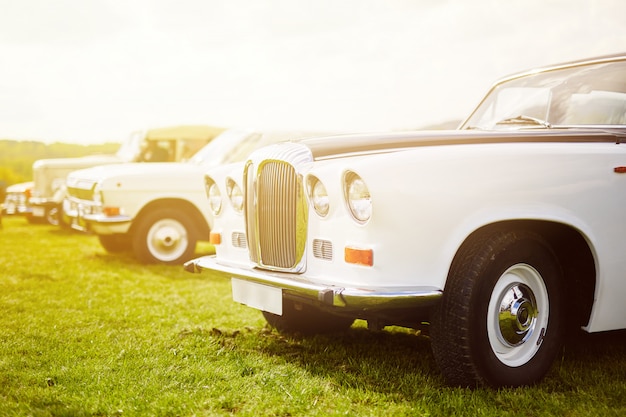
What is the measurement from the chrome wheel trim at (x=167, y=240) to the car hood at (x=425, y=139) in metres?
4.87

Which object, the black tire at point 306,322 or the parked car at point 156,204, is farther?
the parked car at point 156,204

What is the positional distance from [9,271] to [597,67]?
621 centimetres

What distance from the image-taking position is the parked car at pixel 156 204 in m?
8.27

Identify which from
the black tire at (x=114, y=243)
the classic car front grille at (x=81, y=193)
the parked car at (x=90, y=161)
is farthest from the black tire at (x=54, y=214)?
the black tire at (x=114, y=243)

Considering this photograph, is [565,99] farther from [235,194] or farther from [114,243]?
[114,243]

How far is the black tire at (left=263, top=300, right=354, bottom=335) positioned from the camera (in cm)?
465

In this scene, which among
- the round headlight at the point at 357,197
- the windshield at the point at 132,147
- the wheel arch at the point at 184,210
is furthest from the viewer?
the windshield at the point at 132,147

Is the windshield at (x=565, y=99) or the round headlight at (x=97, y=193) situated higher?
the windshield at (x=565, y=99)

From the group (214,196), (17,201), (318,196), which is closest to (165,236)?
(214,196)

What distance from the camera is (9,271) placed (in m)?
7.59

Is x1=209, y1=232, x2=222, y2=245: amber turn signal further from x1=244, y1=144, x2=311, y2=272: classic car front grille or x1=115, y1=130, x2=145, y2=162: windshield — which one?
x1=115, y1=130, x2=145, y2=162: windshield

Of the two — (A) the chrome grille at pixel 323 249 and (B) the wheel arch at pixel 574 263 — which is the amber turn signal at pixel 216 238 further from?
(B) the wheel arch at pixel 574 263

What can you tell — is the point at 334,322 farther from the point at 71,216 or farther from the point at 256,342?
the point at 71,216

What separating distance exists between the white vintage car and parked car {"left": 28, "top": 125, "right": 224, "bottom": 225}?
855cm
